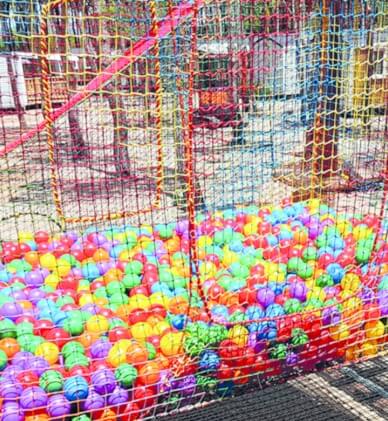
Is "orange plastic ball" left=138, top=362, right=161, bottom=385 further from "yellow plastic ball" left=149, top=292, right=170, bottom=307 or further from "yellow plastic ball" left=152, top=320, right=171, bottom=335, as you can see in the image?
"yellow plastic ball" left=149, top=292, right=170, bottom=307

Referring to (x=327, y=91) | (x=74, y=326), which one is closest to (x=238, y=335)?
(x=74, y=326)

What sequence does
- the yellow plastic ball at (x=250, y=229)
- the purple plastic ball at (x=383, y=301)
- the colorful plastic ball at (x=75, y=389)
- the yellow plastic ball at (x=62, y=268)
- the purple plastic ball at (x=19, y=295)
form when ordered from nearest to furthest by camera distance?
the colorful plastic ball at (x=75, y=389) < the purple plastic ball at (x=383, y=301) < the purple plastic ball at (x=19, y=295) < the yellow plastic ball at (x=62, y=268) < the yellow plastic ball at (x=250, y=229)

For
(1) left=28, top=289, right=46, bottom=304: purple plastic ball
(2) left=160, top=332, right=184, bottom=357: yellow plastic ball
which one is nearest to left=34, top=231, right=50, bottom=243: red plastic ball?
(1) left=28, top=289, right=46, bottom=304: purple plastic ball

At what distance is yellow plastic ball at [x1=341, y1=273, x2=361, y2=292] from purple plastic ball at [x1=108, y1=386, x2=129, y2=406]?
1.57 meters

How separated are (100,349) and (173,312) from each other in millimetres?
519

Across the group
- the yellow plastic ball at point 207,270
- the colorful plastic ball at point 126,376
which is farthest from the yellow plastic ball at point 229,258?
the colorful plastic ball at point 126,376

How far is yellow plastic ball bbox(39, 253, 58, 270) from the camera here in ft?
12.8

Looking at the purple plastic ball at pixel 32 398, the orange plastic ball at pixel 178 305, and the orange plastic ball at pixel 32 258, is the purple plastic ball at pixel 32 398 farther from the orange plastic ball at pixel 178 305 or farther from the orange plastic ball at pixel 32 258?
the orange plastic ball at pixel 32 258

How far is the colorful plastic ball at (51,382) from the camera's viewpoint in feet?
8.65

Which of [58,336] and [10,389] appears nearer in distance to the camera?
[10,389]

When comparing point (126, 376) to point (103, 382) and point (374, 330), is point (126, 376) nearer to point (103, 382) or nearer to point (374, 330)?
point (103, 382)

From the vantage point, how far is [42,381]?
105 inches

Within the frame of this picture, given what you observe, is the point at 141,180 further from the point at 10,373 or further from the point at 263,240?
the point at 10,373

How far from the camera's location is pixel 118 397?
8.81 ft
